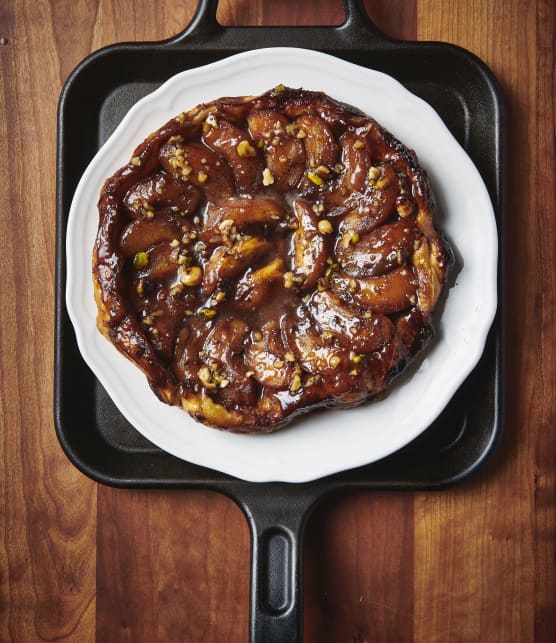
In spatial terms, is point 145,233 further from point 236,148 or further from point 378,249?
point 378,249

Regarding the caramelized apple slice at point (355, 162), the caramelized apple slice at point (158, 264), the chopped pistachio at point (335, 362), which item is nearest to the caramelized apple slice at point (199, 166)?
the caramelized apple slice at point (158, 264)

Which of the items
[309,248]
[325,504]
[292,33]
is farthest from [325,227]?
[325,504]

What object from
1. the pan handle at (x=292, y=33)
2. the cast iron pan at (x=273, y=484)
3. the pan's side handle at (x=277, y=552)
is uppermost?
the pan handle at (x=292, y=33)

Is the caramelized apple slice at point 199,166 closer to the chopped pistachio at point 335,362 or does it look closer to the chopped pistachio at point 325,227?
the chopped pistachio at point 325,227

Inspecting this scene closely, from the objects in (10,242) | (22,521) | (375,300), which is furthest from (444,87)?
(22,521)

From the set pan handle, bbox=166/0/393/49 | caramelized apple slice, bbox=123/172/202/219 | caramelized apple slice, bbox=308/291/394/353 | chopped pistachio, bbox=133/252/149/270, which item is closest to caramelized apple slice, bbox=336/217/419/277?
caramelized apple slice, bbox=308/291/394/353

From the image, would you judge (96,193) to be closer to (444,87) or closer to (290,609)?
(444,87)
